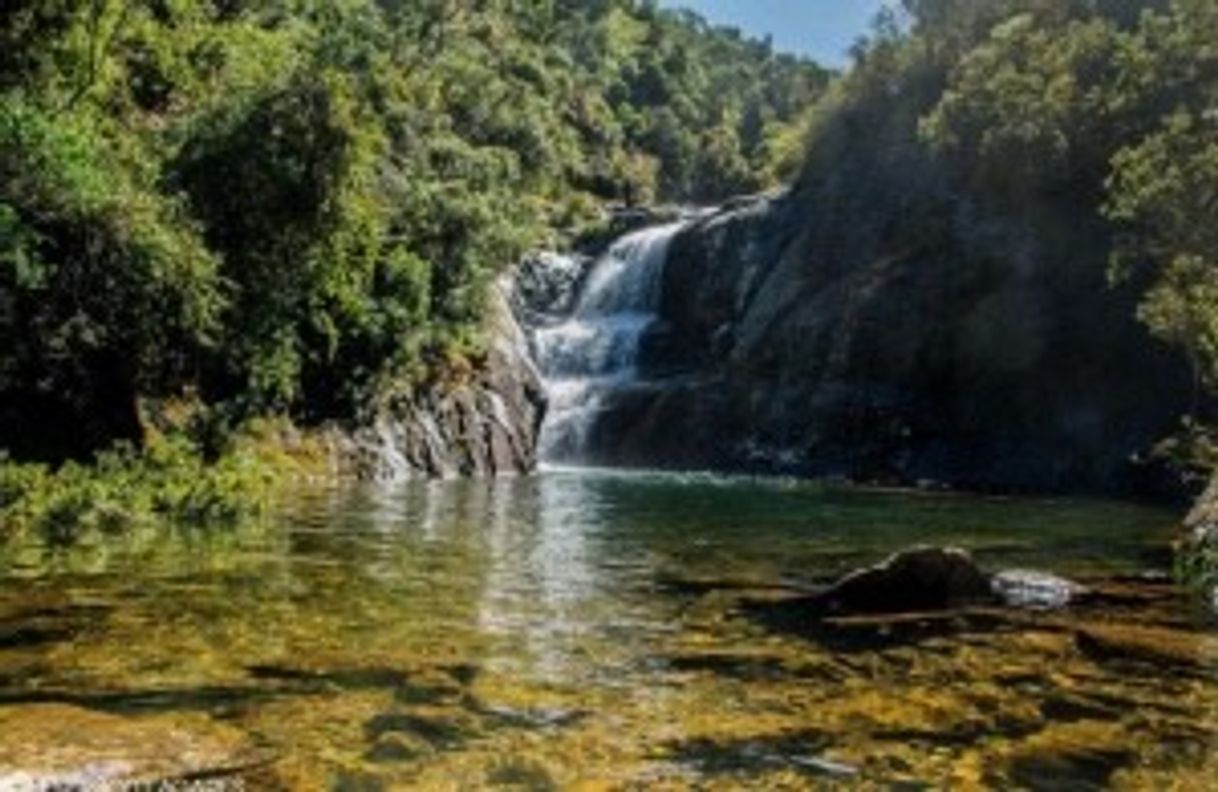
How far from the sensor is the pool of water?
8.59 metres

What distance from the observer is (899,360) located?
210 ft

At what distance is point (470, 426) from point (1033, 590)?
34022 millimetres

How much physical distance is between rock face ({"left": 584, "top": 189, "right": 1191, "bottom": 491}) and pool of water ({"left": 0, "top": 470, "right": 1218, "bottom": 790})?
39.6m

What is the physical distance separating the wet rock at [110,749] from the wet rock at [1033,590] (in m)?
9.77

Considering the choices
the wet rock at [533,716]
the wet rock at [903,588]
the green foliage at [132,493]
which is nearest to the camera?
the wet rock at [533,716]

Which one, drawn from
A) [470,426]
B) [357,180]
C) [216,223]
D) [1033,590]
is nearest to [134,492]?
[216,223]

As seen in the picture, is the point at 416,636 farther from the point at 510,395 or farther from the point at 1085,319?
the point at 1085,319

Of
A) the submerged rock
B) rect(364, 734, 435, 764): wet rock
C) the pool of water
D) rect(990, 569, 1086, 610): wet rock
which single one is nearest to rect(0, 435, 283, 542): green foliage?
the pool of water

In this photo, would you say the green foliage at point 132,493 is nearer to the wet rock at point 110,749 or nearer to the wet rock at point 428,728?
the wet rock at point 110,749

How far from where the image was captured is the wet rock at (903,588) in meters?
15.3

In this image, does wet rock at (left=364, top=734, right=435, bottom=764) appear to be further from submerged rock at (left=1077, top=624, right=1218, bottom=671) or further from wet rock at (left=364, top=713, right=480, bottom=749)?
submerged rock at (left=1077, top=624, right=1218, bottom=671)

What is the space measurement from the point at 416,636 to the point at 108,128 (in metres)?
17.7

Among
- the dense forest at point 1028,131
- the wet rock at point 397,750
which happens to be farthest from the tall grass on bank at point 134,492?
the dense forest at point 1028,131

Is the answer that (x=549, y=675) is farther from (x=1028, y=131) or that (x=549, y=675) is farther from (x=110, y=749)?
(x=1028, y=131)
